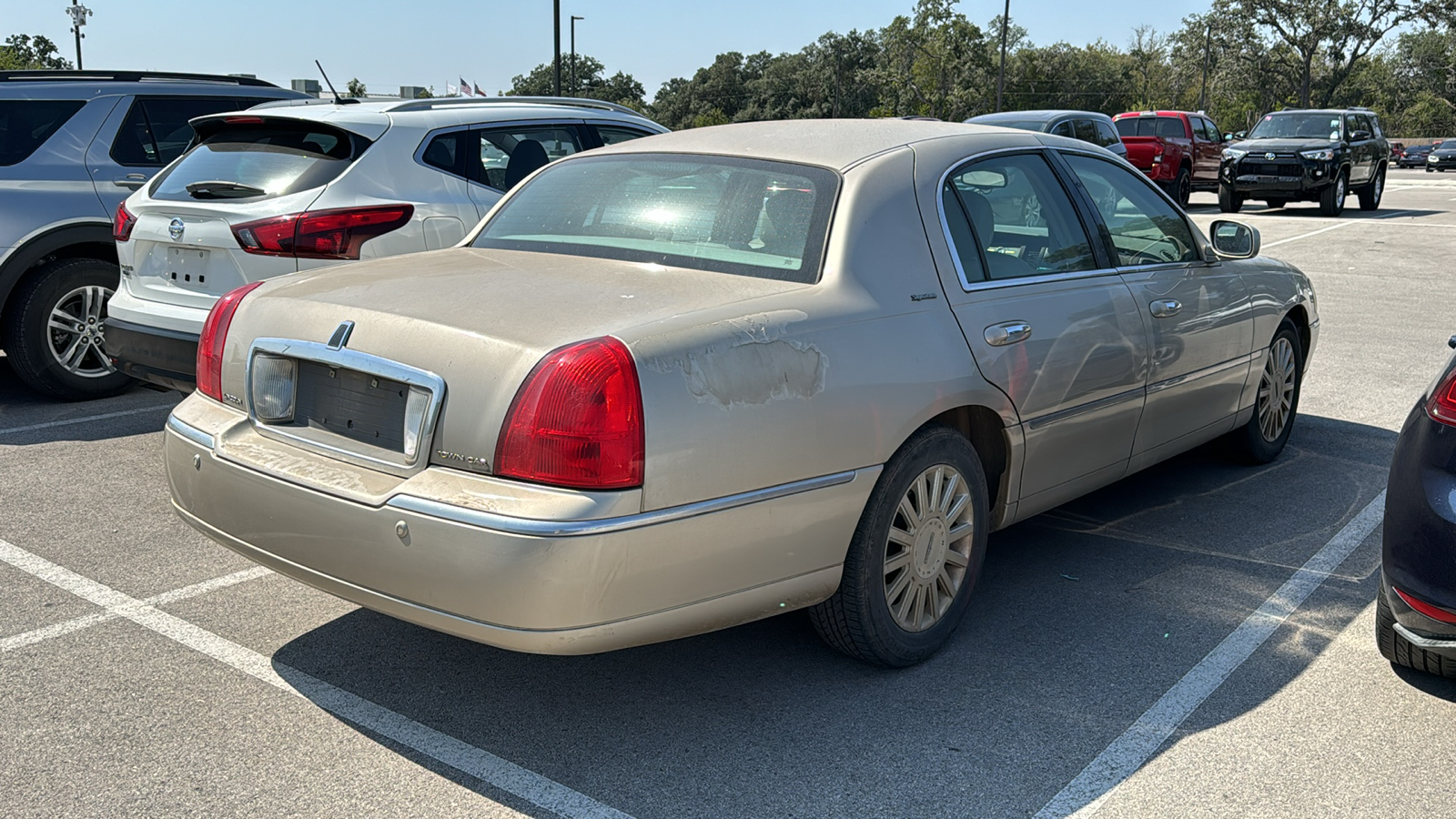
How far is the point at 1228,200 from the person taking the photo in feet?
75.1

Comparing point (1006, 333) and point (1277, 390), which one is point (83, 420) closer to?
point (1006, 333)

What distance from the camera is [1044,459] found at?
4.18 meters

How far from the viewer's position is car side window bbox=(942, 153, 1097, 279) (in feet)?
13.3

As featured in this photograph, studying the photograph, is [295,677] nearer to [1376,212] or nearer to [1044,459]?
[1044,459]

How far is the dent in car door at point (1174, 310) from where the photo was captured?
4699mm

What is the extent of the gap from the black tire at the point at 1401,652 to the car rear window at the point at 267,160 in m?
4.54

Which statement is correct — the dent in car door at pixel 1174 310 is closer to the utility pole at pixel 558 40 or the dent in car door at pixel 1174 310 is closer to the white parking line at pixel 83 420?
the white parking line at pixel 83 420

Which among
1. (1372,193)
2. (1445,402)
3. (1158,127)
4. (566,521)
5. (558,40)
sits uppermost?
(558,40)

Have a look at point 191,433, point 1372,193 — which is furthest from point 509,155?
point 1372,193

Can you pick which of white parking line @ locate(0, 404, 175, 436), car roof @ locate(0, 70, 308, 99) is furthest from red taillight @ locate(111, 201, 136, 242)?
car roof @ locate(0, 70, 308, 99)

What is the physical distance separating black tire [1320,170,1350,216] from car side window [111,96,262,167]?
64.4ft

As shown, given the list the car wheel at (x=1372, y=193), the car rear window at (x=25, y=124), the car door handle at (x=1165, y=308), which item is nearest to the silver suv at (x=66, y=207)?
the car rear window at (x=25, y=124)

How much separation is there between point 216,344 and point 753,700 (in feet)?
6.16

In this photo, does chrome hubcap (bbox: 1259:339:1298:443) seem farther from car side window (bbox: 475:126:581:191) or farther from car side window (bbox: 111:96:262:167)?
car side window (bbox: 111:96:262:167)
